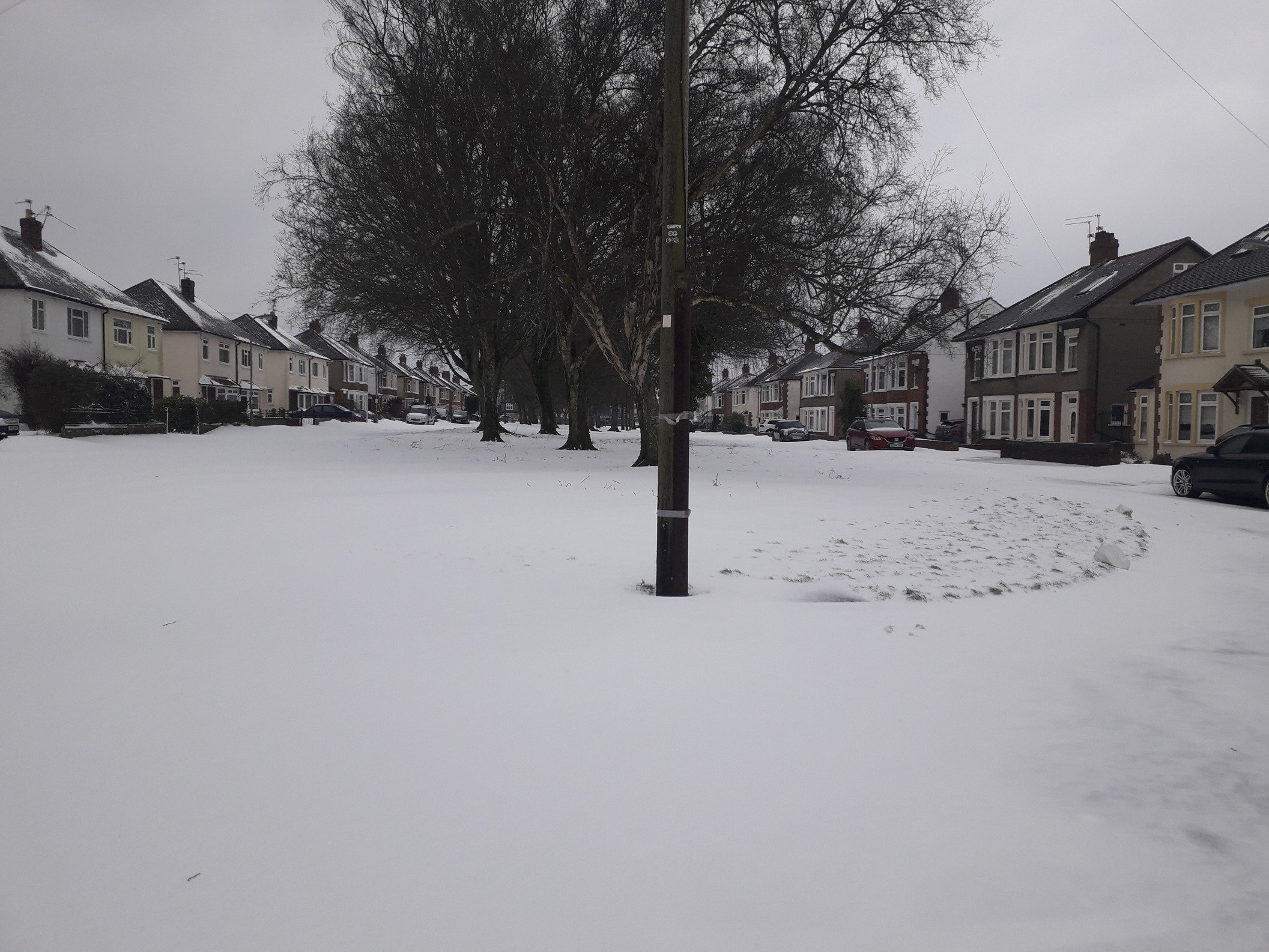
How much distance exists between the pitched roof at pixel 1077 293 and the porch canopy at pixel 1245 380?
996cm

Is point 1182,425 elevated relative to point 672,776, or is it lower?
elevated

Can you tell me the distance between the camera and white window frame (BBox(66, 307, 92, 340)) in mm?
40094

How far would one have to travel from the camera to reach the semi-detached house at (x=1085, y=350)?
125 ft

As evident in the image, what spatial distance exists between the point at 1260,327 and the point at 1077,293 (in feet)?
48.7

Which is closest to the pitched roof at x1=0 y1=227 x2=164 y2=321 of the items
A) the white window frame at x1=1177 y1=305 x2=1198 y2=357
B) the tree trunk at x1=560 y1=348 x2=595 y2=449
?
the tree trunk at x1=560 y1=348 x2=595 y2=449

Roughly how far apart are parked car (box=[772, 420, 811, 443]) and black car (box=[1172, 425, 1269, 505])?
38.7 m

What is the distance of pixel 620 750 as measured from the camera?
12.6ft

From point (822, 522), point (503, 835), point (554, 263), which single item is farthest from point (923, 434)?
point (503, 835)

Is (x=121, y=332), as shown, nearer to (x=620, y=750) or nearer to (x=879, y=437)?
(x=879, y=437)

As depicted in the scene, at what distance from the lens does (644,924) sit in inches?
103

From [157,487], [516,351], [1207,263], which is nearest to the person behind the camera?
[157,487]

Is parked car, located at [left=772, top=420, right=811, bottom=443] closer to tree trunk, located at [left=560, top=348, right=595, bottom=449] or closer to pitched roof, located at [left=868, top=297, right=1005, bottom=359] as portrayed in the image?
tree trunk, located at [left=560, top=348, right=595, bottom=449]

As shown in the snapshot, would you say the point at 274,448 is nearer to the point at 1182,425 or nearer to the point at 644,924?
the point at 644,924

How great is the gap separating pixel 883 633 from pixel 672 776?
2.73m
